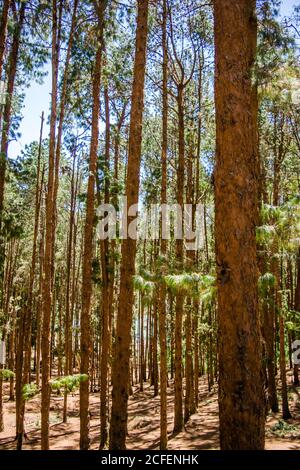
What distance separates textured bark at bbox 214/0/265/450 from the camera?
3609 mm

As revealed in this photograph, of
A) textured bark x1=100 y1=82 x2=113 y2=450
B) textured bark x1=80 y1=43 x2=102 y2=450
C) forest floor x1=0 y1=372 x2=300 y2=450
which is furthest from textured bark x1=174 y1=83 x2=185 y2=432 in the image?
textured bark x1=80 y1=43 x2=102 y2=450

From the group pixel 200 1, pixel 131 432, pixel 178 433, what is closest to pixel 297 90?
pixel 200 1

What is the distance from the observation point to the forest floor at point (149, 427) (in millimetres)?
12254

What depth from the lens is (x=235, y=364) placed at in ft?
12.0

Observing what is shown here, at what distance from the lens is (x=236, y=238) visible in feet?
12.8

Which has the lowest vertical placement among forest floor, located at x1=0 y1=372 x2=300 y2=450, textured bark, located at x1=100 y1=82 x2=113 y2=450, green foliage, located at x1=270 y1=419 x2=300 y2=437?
forest floor, located at x1=0 y1=372 x2=300 y2=450

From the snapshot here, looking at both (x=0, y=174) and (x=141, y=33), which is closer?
(x=141, y=33)

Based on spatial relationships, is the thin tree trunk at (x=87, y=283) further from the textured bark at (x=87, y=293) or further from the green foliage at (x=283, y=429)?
the green foliage at (x=283, y=429)

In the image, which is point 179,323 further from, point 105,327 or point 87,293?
point 87,293

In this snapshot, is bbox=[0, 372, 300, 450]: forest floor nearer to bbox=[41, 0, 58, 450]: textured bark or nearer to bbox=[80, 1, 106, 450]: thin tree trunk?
bbox=[80, 1, 106, 450]: thin tree trunk

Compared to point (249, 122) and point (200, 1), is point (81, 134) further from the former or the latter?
point (249, 122)

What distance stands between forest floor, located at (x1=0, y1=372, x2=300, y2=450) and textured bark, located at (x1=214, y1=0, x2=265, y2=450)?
27.2ft

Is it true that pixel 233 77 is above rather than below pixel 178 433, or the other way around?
above
